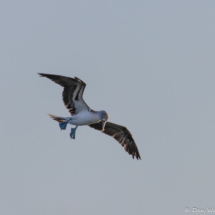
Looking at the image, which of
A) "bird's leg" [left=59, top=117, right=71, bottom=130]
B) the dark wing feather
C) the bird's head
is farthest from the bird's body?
the dark wing feather

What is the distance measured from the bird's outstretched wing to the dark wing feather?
2.86 meters

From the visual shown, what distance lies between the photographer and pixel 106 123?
25984 mm

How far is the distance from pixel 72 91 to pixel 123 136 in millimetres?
4823

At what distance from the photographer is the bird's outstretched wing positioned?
2241cm

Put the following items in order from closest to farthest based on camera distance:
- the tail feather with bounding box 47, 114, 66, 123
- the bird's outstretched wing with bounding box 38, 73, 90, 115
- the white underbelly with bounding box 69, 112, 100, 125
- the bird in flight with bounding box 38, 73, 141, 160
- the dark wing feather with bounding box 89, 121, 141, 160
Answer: the bird's outstretched wing with bounding box 38, 73, 90, 115 → the bird in flight with bounding box 38, 73, 141, 160 → the white underbelly with bounding box 69, 112, 100, 125 → the tail feather with bounding box 47, 114, 66, 123 → the dark wing feather with bounding box 89, 121, 141, 160

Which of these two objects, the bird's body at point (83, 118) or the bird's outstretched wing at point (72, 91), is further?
the bird's body at point (83, 118)

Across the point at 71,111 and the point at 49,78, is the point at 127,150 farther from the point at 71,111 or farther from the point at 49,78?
the point at 49,78

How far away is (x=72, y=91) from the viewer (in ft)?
75.6

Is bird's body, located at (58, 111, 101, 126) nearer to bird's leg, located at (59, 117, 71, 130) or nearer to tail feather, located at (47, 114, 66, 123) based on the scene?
bird's leg, located at (59, 117, 71, 130)

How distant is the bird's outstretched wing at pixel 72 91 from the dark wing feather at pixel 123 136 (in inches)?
112

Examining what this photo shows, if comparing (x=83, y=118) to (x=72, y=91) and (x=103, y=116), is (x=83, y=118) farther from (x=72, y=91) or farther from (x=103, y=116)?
(x=72, y=91)

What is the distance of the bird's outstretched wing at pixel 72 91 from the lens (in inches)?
882

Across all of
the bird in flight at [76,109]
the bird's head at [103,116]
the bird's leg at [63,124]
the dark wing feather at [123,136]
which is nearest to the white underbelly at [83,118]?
the bird in flight at [76,109]

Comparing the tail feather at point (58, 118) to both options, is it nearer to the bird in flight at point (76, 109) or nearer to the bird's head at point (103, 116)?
the bird in flight at point (76, 109)
